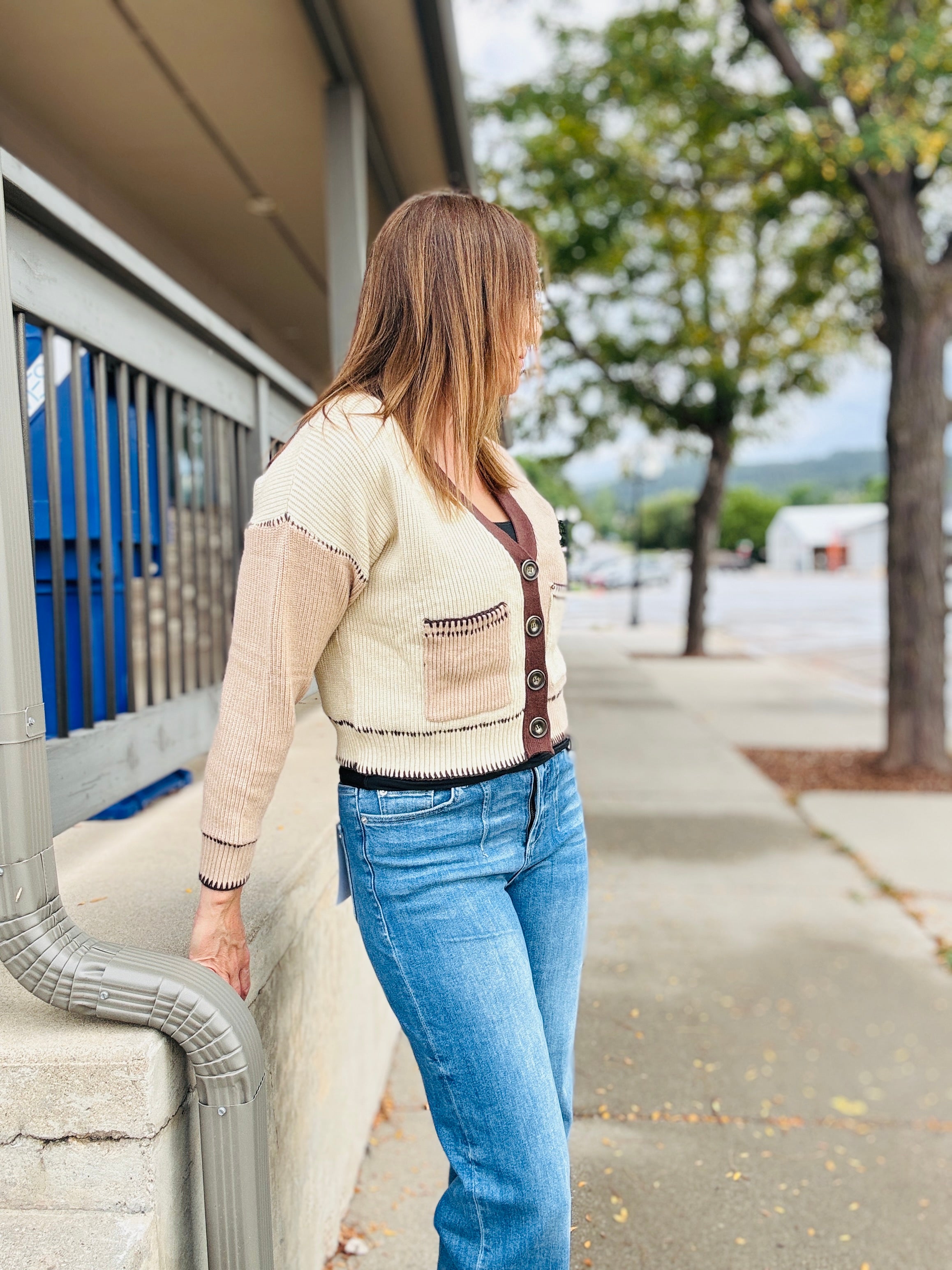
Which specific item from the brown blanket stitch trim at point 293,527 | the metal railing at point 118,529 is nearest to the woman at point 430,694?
the brown blanket stitch trim at point 293,527

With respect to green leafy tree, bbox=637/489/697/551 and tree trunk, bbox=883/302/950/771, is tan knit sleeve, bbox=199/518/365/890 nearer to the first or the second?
tree trunk, bbox=883/302/950/771

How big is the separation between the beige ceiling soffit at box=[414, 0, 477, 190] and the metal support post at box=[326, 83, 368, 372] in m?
Answer: 0.35

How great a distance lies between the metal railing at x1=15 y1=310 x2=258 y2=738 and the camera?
1882 millimetres

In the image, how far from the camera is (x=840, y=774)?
743cm

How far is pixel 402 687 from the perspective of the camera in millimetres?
1357

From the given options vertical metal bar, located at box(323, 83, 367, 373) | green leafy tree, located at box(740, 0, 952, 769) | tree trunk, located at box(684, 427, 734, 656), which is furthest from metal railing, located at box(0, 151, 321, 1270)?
tree trunk, located at box(684, 427, 734, 656)

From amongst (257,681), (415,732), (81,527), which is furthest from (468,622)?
(81,527)

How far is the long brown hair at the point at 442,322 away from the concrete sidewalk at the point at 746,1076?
136cm

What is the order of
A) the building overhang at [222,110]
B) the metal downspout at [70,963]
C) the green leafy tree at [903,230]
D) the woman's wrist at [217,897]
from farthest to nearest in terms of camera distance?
the green leafy tree at [903,230] < the building overhang at [222,110] < the woman's wrist at [217,897] < the metal downspout at [70,963]

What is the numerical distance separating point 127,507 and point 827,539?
338 ft

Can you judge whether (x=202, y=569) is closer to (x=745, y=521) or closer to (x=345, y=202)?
(x=345, y=202)

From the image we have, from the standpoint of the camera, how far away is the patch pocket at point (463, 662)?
4.43ft

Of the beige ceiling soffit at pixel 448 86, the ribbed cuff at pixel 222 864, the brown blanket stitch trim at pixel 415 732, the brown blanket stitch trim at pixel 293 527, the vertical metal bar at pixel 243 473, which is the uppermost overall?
the beige ceiling soffit at pixel 448 86

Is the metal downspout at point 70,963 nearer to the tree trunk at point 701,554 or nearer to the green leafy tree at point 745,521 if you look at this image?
the tree trunk at point 701,554
